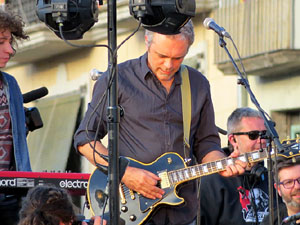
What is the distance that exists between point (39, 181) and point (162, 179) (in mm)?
890

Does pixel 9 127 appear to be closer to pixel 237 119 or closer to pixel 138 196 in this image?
pixel 138 196

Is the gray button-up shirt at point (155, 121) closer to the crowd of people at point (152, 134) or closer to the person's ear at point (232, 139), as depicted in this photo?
the crowd of people at point (152, 134)

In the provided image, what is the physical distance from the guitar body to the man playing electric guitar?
1.3 inches

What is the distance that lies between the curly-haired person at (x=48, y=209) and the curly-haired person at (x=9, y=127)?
0.98 metres

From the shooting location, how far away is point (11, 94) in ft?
24.5

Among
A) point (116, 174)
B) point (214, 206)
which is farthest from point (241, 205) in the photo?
point (116, 174)

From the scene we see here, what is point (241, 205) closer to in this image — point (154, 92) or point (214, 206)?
point (214, 206)

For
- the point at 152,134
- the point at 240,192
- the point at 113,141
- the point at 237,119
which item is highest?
the point at 113,141

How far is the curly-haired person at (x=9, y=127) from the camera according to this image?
288 inches

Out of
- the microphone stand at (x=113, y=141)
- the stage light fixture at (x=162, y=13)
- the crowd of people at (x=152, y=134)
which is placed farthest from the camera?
the crowd of people at (x=152, y=134)

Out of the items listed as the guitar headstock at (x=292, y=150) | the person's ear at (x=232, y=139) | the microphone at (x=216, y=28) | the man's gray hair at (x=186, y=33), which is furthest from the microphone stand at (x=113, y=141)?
the person's ear at (x=232, y=139)

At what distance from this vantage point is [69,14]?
5.74m

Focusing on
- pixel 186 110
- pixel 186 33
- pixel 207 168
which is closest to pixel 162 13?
pixel 186 33

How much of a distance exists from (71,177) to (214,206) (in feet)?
4.64
